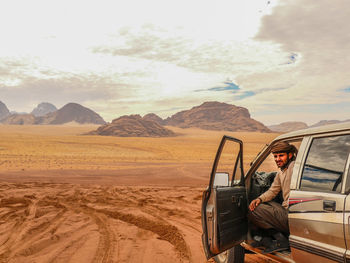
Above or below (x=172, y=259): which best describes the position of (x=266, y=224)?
above

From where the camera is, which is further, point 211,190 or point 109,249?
point 109,249

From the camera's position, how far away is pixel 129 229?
21.6 ft

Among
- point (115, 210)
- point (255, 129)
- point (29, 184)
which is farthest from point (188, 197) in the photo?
point (255, 129)

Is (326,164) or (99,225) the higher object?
(326,164)

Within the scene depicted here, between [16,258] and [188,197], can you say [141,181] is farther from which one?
[16,258]

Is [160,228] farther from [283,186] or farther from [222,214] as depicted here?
[283,186]

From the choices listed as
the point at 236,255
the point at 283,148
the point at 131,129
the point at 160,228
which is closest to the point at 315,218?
the point at 283,148

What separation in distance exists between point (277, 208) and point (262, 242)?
595 millimetres

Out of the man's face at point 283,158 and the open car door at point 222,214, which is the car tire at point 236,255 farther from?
the man's face at point 283,158

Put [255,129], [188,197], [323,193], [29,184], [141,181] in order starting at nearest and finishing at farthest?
1. [323,193]
2. [188,197]
3. [29,184]
4. [141,181]
5. [255,129]

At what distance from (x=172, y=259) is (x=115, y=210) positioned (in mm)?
3849

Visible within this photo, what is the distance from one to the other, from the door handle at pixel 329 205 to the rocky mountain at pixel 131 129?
91.6 meters

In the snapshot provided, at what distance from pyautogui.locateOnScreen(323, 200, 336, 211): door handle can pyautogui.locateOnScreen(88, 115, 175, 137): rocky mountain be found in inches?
3608

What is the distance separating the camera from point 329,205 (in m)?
2.74
